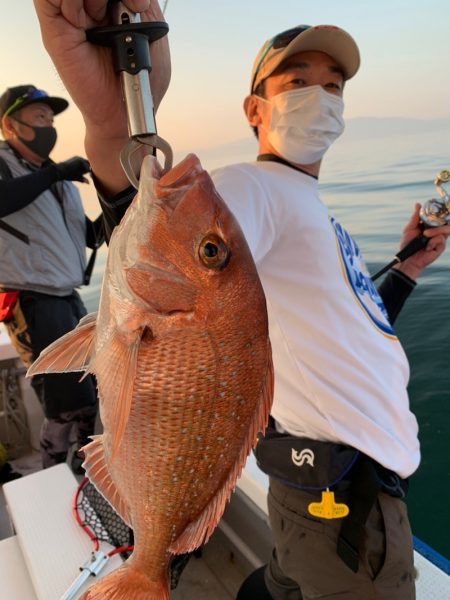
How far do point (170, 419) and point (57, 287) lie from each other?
2.27 metres

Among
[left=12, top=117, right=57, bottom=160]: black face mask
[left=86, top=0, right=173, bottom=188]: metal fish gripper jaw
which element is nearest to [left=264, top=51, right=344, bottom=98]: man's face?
[left=86, top=0, right=173, bottom=188]: metal fish gripper jaw

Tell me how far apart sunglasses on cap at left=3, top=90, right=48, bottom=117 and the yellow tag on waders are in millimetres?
2931

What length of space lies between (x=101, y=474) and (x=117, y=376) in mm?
270

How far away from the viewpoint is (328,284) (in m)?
Answer: 1.31

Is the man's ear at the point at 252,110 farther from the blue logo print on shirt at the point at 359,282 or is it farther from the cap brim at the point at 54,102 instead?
the cap brim at the point at 54,102

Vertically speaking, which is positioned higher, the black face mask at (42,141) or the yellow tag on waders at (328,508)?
the black face mask at (42,141)

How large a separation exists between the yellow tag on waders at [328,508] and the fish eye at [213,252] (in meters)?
0.89

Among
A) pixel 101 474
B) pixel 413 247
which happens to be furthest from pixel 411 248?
pixel 101 474

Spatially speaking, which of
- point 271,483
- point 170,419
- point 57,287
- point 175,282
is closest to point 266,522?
point 271,483

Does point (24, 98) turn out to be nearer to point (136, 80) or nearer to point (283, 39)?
point (283, 39)

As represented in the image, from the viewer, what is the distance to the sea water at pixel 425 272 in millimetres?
3018

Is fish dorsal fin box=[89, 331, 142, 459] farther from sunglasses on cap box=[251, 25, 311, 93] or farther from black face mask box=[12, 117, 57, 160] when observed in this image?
black face mask box=[12, 117, 57, 160]

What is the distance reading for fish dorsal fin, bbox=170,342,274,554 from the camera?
81 cm

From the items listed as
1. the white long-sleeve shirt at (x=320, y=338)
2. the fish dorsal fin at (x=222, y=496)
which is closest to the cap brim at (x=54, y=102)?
the white long-sleeve shirt at (x=320, y=338)
